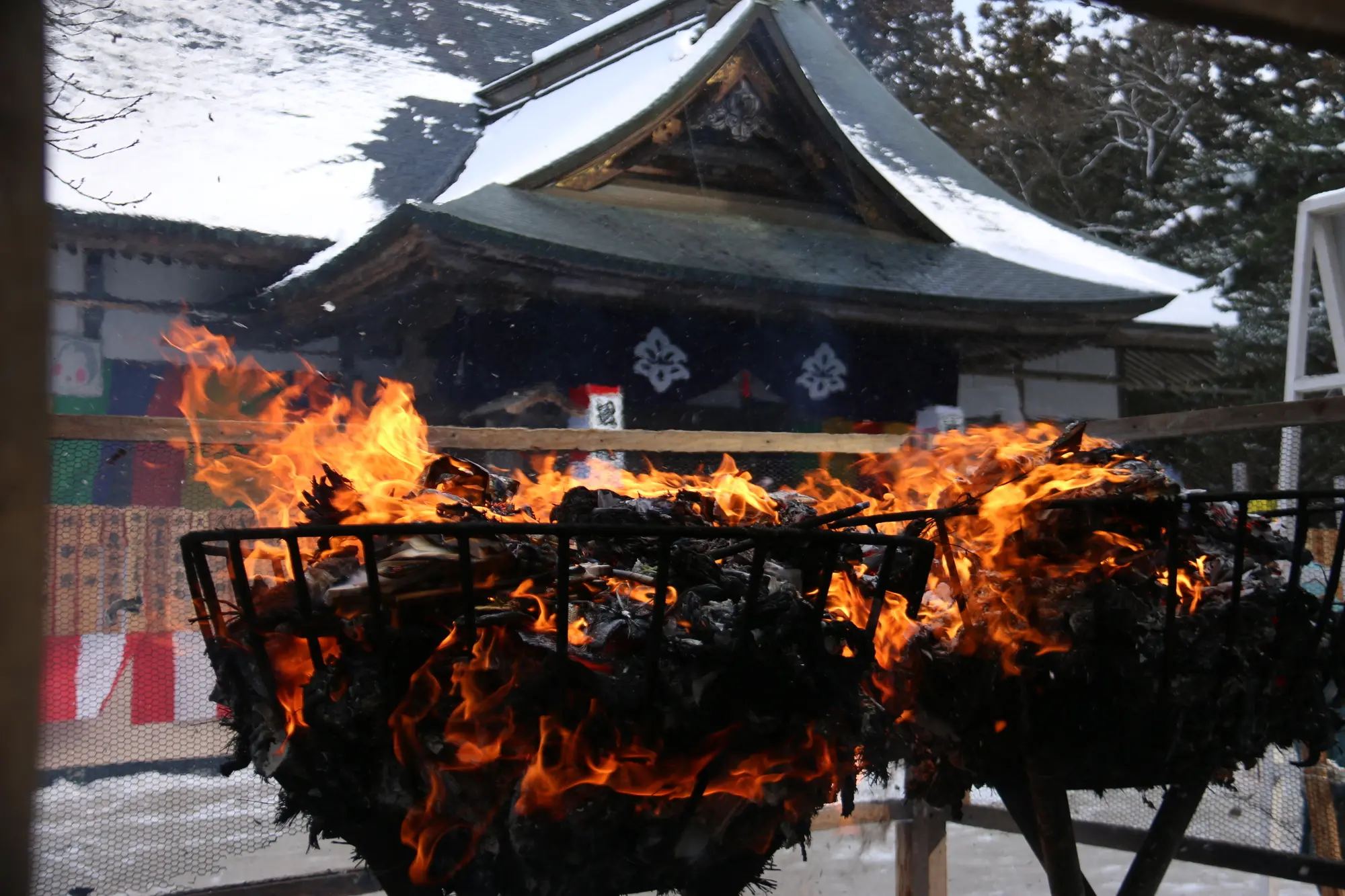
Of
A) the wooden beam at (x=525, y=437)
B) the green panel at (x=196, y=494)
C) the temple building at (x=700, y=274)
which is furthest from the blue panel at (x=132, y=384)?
the wooden beam at (x=525, y=437)

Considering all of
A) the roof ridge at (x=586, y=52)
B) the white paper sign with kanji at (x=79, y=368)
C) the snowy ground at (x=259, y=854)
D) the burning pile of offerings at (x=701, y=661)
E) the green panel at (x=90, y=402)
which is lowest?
the snowy ground at (x=259, y=854)

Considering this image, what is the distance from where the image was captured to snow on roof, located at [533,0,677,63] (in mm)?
8922

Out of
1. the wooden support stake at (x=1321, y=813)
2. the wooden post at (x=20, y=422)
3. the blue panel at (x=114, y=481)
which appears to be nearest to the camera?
the wooden post at (x=20, y=422)

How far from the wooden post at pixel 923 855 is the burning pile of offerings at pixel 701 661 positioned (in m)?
1.47

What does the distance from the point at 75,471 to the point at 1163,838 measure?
5986 mm

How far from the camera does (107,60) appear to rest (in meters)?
8.06

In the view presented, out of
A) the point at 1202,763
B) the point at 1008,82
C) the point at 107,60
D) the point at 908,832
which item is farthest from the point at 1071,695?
the point at 1008,82

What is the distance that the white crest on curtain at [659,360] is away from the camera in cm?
693

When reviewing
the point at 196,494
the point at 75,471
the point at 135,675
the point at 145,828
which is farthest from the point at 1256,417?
the point at 75,471

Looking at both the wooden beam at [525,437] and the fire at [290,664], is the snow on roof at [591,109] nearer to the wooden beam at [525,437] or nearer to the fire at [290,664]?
the wooden beam at [525,437]

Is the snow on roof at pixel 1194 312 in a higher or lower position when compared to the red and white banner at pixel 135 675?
higher

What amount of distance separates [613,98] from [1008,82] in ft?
35.5

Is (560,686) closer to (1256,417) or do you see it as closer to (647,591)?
(647,591)

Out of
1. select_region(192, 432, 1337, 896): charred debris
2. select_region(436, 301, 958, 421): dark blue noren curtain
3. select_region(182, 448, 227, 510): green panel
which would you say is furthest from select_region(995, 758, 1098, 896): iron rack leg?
select_region(182, 448, 227, 510): green panel
